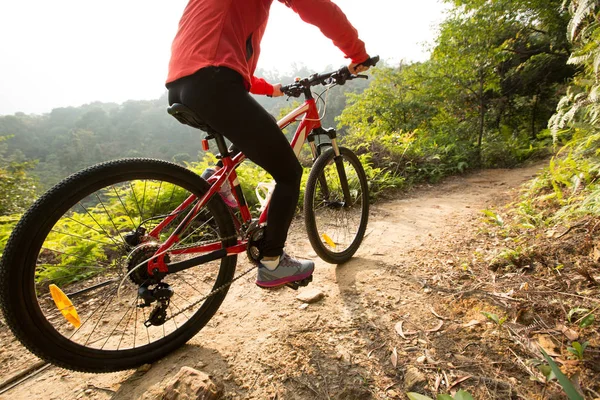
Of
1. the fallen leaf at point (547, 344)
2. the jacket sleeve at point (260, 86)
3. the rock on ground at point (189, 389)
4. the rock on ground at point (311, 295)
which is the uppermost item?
the jacket sleeve at point (260, 86)

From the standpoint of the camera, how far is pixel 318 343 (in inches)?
67.5

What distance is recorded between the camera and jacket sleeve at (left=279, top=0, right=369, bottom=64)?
1701 mm

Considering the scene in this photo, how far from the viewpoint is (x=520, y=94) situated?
10961 millimetres

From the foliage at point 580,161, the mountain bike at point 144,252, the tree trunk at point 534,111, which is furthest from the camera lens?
the tree trunk at point 534,111

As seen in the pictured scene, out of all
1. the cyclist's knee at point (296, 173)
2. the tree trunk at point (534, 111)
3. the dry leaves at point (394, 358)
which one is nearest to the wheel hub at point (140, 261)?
the cyclist's knee at point (296, 173)

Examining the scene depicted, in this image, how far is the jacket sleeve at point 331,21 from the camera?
1701 mm

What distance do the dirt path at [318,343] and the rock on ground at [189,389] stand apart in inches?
4.6

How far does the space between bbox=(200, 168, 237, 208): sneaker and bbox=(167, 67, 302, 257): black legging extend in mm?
383

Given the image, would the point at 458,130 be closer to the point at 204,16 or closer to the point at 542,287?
the point at 542,287

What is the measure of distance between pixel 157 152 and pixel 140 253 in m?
73.1

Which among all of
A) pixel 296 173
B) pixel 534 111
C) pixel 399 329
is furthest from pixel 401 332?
pixel 534 111

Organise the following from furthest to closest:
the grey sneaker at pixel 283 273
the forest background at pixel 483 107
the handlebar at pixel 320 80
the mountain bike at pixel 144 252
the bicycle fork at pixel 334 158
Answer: the forest background at pixel 483 107 → the bicycle fork at pixel 334 158 → the handlebar at pixel 320 80 → the grey sneaker at pixel 283 273 → the mountain bike at pixel 144 252

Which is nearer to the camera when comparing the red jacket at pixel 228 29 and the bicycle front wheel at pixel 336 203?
the red jacket at pixel 228 29

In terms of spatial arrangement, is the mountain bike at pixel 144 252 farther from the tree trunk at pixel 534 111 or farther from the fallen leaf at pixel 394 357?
the tree trunk at pixel 534 111
